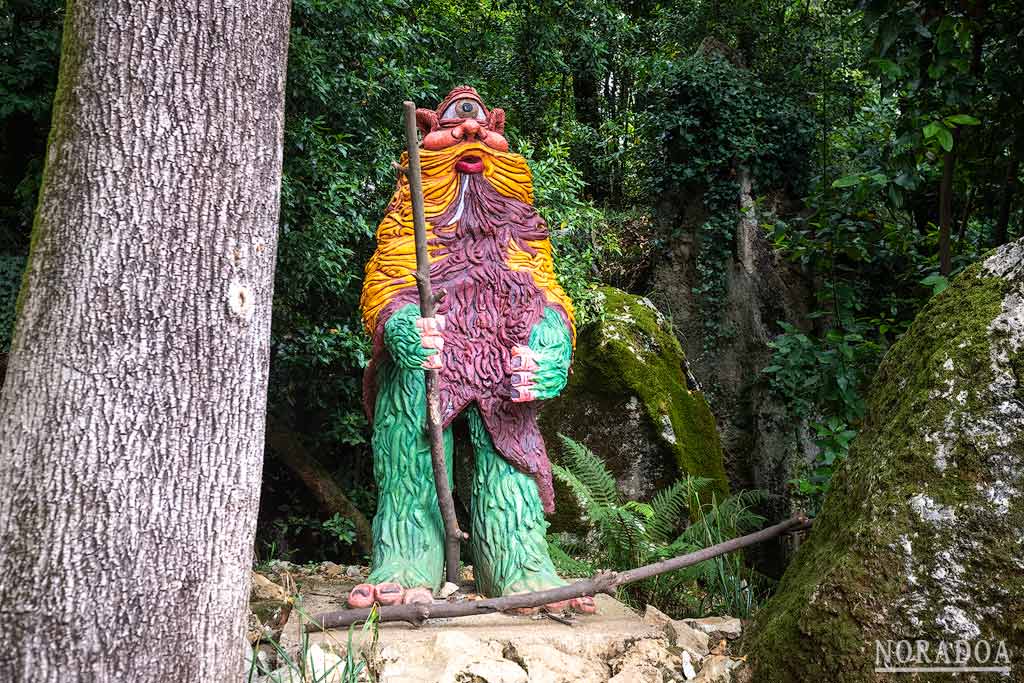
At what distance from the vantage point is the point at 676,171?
8.22m

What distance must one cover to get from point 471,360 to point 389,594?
101 centimetres

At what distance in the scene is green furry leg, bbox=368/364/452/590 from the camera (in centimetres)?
338

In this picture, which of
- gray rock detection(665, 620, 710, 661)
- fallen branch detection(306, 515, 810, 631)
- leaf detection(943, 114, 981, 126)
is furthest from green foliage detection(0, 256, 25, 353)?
leaf detection(943, 114, 981, 126)

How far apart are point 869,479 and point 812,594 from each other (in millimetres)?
387

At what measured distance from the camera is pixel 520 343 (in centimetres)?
356

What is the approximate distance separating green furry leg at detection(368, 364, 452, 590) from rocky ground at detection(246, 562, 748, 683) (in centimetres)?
29

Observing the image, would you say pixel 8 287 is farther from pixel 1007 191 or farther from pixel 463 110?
pixel 1007 191

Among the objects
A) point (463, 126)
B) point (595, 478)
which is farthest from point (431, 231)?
point (595, 478)

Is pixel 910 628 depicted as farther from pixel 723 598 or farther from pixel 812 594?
pixel 723 598

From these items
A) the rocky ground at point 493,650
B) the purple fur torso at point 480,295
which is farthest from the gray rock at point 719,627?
the purple fur torso at point 480,295

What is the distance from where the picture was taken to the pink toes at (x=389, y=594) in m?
3.11

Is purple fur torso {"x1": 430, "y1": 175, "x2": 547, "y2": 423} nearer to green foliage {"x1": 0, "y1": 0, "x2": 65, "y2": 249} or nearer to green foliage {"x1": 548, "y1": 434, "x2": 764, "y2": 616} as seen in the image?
green foliage {"x1": 548, "y1": 434, "x2": 764, "y2": 616}

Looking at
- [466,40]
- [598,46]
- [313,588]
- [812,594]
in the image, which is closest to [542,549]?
[313,588]

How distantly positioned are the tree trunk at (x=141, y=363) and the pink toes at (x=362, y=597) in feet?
3.89
